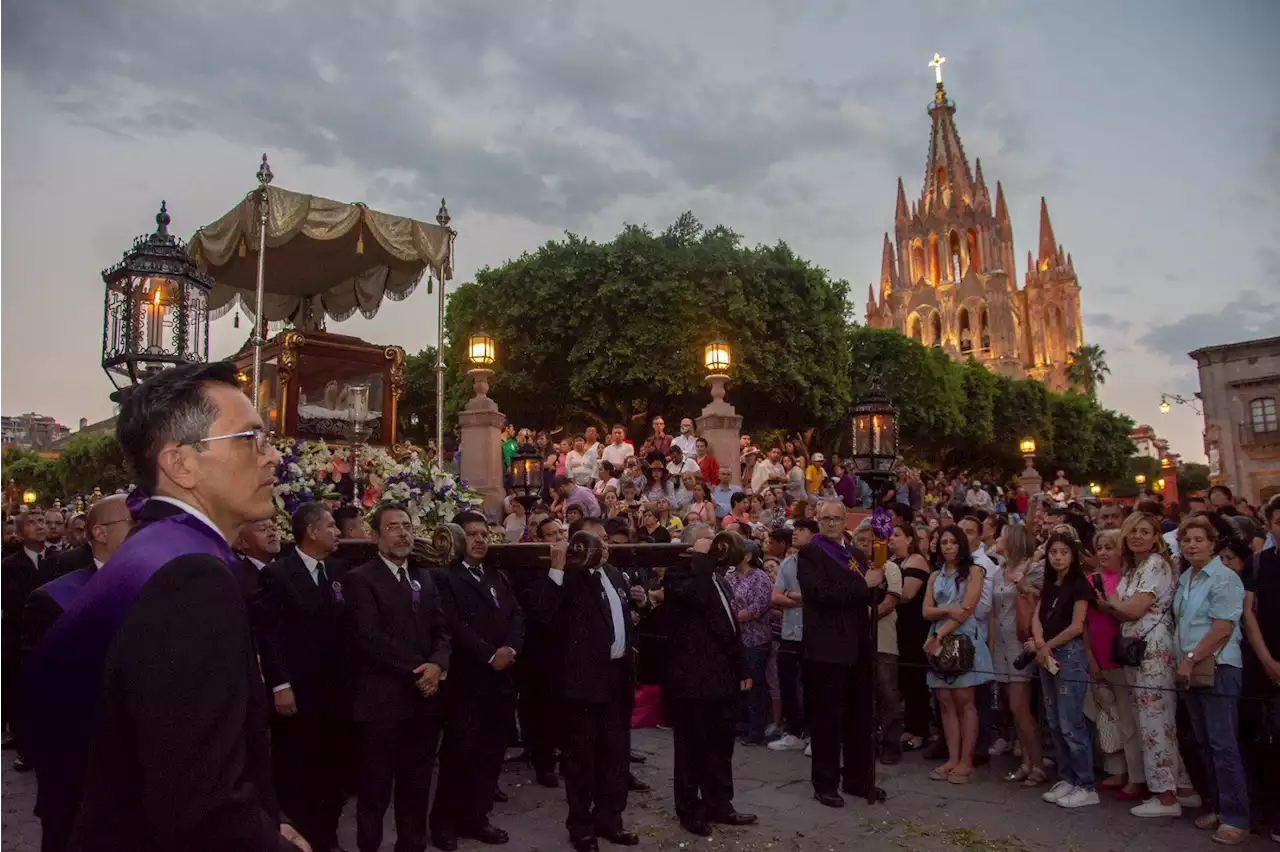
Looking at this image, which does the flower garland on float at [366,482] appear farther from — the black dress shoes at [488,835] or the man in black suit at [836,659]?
the man in black suit at [836,659]

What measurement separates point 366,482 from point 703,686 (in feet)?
18.4

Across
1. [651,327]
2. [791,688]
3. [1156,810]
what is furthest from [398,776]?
[651,327]

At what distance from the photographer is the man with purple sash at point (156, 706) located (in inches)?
74.0

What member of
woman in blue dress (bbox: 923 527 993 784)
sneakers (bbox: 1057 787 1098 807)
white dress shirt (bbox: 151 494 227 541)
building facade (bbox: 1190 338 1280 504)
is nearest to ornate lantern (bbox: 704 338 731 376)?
woman in blue dress (bbox: 923 527 993 784)

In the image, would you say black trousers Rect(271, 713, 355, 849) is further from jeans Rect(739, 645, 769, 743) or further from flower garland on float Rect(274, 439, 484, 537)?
jeans Rect(739, 645, 769, 743)

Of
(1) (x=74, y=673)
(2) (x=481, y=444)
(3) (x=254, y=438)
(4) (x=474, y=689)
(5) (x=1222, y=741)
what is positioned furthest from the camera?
(2) (x=481, y=444)

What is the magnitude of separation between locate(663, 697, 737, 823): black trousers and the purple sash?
5306mm

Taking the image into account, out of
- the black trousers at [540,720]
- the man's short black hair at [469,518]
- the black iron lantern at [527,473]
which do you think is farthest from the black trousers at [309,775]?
the black iron lantern at [527,473]

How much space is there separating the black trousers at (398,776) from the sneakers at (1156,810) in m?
5.24

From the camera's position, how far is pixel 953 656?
816 centimetres

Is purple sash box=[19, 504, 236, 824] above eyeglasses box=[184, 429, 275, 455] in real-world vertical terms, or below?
below

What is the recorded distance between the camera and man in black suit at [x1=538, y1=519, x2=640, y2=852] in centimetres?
644

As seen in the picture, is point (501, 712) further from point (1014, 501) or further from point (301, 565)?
point (1014, 501)

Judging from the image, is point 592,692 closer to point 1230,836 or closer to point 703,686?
point 703,686
